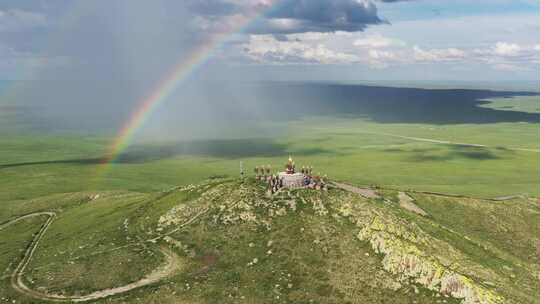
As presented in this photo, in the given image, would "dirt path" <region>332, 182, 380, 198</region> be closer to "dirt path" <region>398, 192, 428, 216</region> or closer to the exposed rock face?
"dirt path" <region>398, 192, 428, 216</region>

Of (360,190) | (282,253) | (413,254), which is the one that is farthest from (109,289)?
(360,190)

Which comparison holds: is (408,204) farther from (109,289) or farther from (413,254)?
(109,289)

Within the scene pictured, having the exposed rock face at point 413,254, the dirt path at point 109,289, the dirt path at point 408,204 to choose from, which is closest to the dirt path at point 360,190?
the dirt path at point 408,204

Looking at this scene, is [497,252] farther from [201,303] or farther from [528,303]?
[201,303]

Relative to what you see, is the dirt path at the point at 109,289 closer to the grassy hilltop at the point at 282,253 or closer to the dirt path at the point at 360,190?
the grassy hilltop at the point at 282,253

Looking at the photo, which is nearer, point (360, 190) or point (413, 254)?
point (413, 254)

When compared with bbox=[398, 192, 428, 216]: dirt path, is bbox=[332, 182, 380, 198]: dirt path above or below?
above

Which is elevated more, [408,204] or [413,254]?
[413,254]

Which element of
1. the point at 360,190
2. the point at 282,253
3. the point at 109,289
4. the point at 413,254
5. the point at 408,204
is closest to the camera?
the point at 413,254

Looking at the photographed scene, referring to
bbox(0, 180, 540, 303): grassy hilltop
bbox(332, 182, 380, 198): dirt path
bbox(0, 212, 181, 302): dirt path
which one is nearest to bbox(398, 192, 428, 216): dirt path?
bbox(0, 180, 540, 303): grassy hilltop
